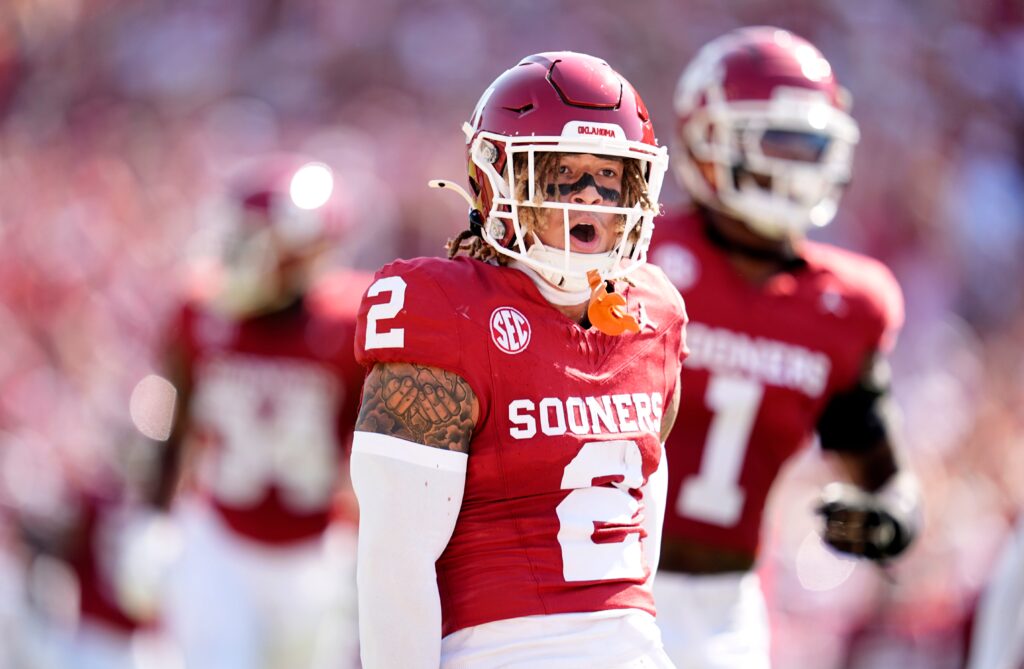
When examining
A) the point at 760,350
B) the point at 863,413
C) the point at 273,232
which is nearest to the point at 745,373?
the point at 760,350

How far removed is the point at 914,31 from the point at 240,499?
322 inches

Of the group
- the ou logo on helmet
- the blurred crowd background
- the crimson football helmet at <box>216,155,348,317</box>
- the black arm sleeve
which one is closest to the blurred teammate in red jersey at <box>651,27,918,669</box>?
the black arm sleeve

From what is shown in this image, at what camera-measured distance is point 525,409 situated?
94.3 inches

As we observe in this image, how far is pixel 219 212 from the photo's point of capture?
19.5 feet

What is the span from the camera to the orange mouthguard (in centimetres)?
251

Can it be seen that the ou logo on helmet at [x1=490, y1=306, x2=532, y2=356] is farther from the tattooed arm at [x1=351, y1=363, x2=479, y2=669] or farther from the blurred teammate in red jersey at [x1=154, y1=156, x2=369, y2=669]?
the blurred teammate in red jersey at [x1=154, y1=156, x2=369, y2=669]

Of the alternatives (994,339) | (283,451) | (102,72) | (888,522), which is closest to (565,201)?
(888,522)

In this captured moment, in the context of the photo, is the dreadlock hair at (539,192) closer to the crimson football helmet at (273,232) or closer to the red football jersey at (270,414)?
the red football jersey at (270,414)

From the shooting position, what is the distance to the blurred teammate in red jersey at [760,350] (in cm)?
366

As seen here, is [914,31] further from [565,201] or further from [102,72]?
[565,201]

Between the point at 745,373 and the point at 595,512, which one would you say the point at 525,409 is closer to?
the point at 595,512

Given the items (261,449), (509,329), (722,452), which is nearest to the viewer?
(509,329)

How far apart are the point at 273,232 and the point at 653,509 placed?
3243 millimetres

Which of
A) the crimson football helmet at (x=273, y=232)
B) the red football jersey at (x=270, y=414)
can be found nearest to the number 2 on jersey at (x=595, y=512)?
the red football jersey at (x=270, y=414)
